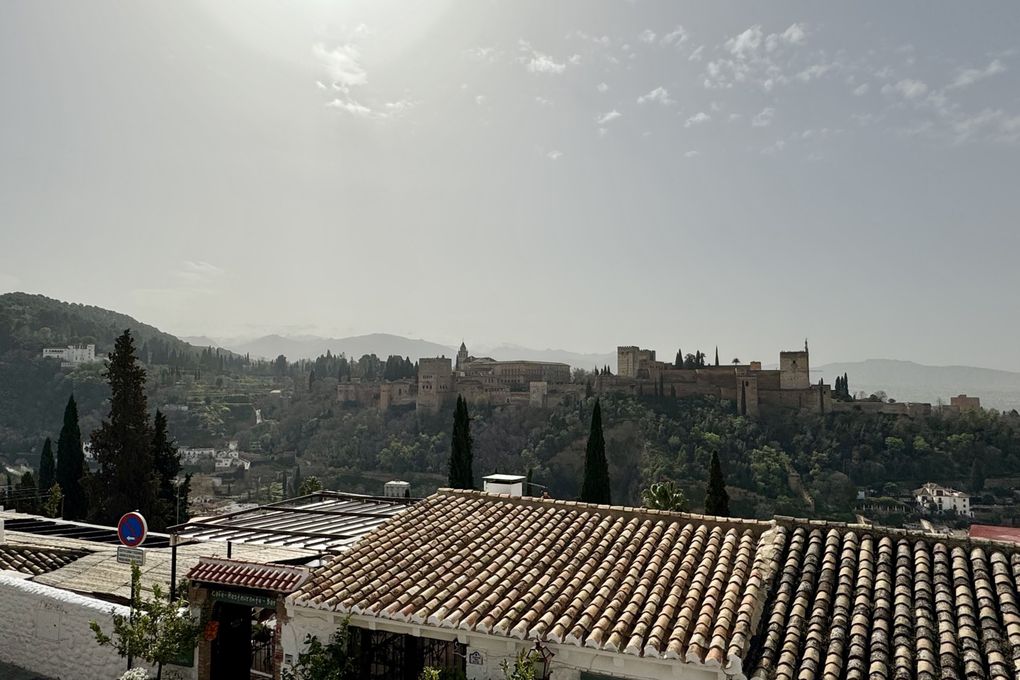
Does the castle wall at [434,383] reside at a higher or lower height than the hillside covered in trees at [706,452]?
higher

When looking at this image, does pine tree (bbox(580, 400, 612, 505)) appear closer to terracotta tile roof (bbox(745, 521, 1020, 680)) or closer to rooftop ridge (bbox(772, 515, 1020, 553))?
rooftop ridge (bbox(772, 515, 1020, 553))

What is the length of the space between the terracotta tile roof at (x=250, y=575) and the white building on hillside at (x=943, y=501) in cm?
6639

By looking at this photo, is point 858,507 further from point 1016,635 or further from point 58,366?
point 58,366

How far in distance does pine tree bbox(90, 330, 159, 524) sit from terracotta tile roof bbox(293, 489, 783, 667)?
14.7 m

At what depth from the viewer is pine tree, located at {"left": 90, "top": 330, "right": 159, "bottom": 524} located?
19.6 meters

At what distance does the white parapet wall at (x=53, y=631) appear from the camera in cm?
758

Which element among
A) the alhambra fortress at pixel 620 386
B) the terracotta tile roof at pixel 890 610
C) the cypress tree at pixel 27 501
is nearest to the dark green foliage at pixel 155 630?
the terracotta tile roof at pixel 890 610

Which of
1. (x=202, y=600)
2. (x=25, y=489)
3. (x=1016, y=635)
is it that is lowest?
(x=25, y=489)

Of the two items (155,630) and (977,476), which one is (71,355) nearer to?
(155,630)

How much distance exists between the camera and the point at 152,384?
4582 inches

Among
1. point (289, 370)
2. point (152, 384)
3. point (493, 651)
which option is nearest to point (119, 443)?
point (493, 651)

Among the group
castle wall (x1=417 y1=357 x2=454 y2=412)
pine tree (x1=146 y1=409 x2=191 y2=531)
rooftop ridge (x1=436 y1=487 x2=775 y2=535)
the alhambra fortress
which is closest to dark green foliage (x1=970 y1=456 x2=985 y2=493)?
the alhambra fortress

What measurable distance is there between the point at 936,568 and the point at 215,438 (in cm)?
11261

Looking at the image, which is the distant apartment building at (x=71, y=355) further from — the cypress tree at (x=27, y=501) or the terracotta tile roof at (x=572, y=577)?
the terracotta tile roof at (x=572, y=577)
